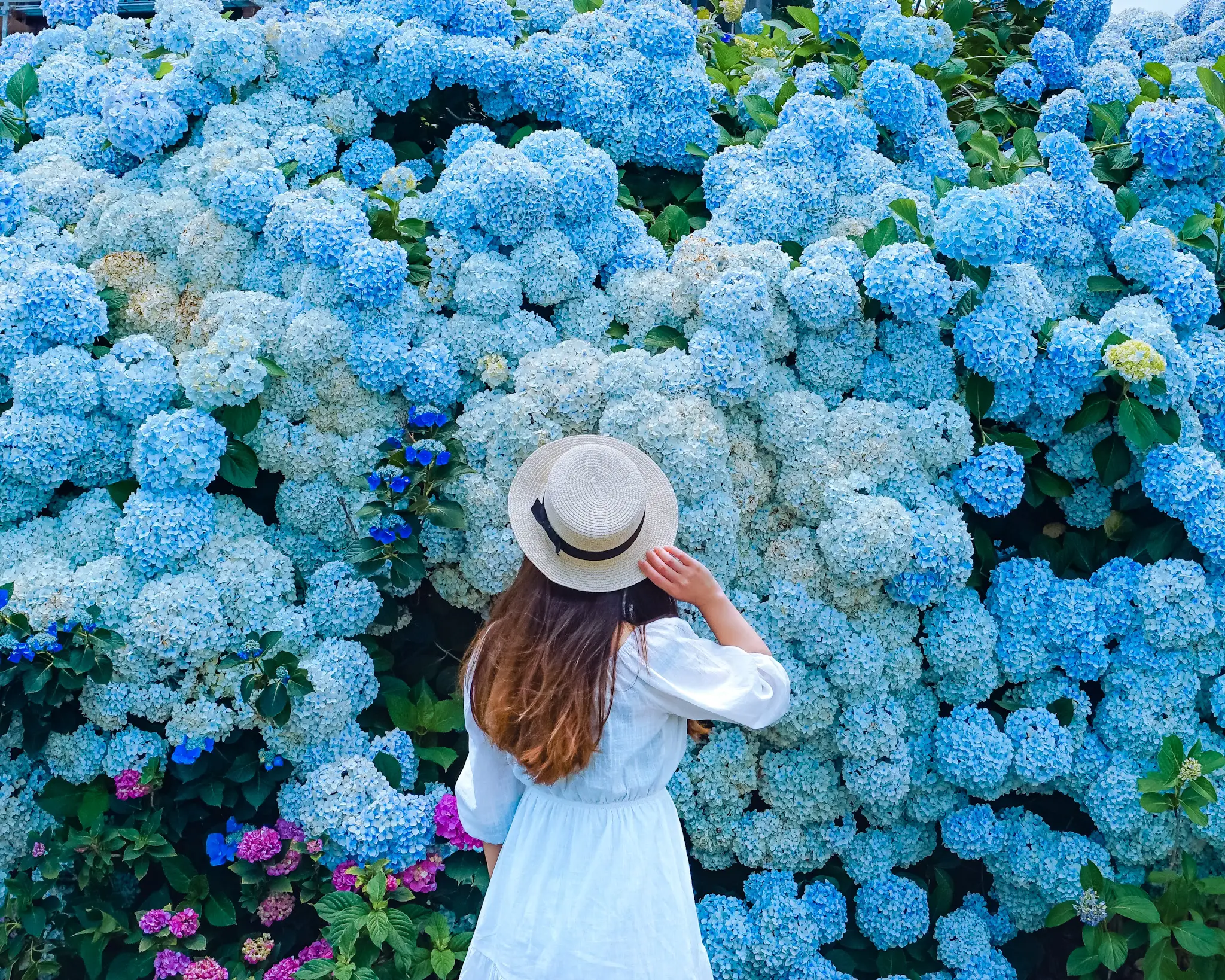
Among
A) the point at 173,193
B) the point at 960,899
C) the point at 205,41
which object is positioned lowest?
the point at 960,899

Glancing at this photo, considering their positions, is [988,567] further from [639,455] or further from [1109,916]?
[639,455]

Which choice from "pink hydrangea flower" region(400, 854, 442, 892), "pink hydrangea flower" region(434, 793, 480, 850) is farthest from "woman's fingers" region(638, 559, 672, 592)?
"pink hydrangea flower" region(400, 854, 442, 892)

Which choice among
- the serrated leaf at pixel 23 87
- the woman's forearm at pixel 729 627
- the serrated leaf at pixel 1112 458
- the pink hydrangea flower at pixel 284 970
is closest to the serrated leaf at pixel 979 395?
the serrated leaf at pixel 1112 458

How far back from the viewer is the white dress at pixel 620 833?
2174 millimetres

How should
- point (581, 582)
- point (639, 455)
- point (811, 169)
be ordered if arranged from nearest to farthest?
1. point (581, 582)
2. point (639, 455)
3. point (811, 169)

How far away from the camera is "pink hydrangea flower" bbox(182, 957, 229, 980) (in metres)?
2.86

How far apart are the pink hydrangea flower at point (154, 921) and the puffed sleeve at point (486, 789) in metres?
1.04

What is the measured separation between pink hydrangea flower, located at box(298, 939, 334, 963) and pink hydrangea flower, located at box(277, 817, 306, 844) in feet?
0.89

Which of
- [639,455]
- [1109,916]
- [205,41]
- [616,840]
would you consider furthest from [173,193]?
[1109,916]

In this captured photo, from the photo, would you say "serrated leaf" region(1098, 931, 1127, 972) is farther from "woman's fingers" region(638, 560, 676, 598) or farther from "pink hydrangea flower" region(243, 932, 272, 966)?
"pink hydrangea flower" region(243, 932, 272, 966)

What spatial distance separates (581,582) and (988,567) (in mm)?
A: 1791

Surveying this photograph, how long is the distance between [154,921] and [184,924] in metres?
0.08

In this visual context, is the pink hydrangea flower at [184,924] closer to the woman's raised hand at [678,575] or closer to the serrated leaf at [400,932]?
the serrated leaf at [400,932]

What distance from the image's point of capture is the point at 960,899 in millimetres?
3471
